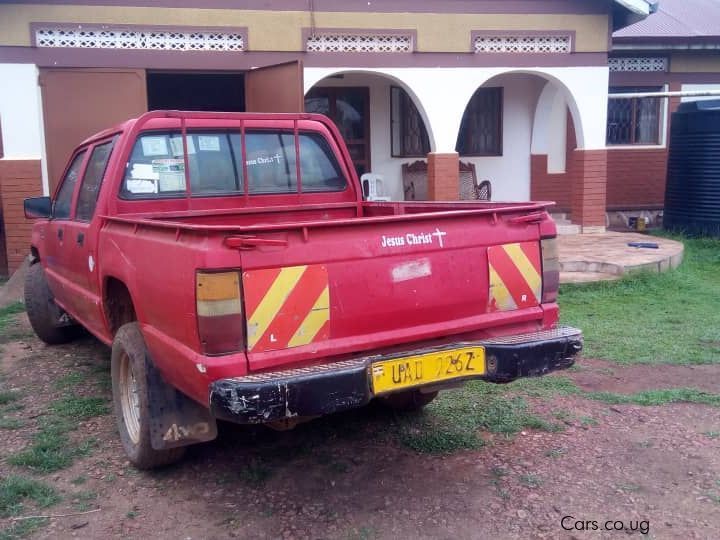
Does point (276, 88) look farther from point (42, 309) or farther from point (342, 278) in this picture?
point (342, 278)

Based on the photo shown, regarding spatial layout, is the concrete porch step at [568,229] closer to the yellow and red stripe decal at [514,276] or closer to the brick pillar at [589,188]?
the brick pillar at [589,188]

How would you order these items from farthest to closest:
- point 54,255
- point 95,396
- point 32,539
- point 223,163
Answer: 1. point 54,255
2. point 95,396
3. point 223,163
4. point 32,539

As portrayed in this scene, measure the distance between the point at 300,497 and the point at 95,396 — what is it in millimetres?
2123

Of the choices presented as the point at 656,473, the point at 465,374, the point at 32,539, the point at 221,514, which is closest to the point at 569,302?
the point at 656,473

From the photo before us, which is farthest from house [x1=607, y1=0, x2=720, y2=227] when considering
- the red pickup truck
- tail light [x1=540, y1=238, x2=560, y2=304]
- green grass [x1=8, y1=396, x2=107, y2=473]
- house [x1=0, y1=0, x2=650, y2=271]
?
green grass [x1=8, y1=396, x2=107, y2=473]

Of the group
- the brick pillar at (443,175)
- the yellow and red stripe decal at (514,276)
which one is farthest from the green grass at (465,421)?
the brick pillar at (443,175)

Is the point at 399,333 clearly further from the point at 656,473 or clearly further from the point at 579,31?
the point at 579,31

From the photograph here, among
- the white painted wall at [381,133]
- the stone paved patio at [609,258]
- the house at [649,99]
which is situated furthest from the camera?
the house at [649,99]

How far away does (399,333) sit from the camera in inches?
124

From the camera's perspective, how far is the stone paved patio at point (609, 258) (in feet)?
26.7

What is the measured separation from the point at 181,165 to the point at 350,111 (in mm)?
8241

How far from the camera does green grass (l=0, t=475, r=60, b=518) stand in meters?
3.31

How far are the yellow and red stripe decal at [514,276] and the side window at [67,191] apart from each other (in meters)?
3.03

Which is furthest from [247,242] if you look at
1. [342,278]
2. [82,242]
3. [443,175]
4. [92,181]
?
[443,175]
